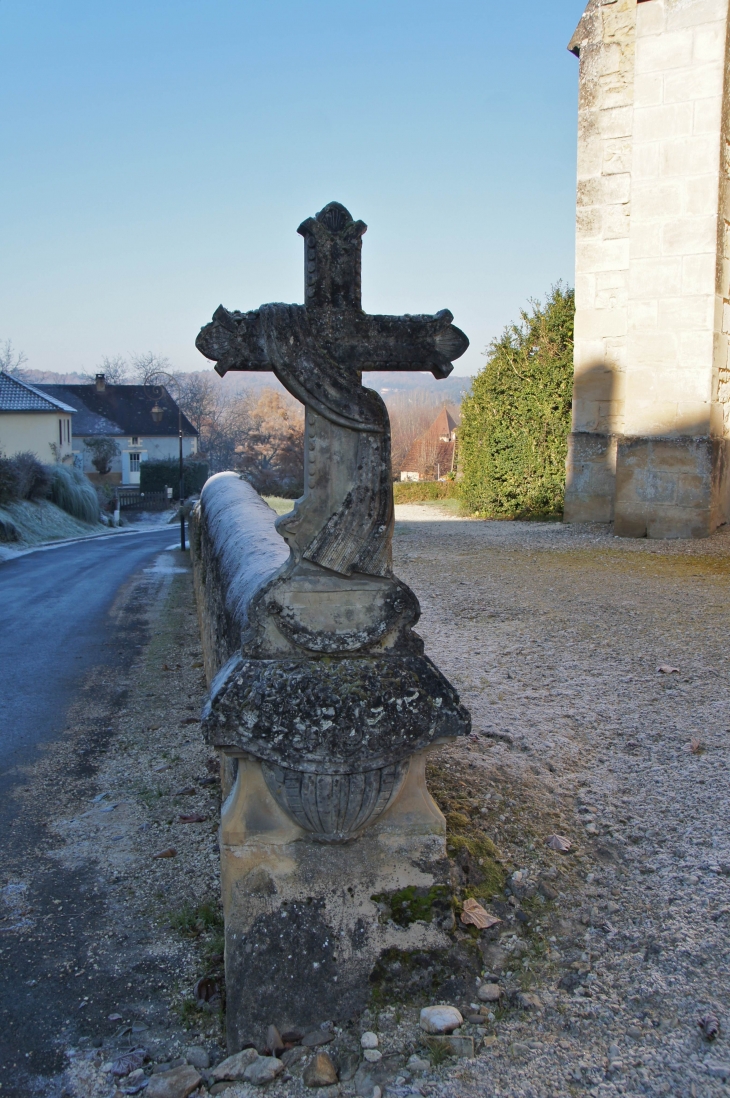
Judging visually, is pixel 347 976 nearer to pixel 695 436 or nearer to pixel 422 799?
pixel 422 799

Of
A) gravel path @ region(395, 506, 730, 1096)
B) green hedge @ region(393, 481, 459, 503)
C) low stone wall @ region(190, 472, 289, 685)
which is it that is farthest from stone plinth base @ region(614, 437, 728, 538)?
green hedge @ region(393, 481, 459, 503)

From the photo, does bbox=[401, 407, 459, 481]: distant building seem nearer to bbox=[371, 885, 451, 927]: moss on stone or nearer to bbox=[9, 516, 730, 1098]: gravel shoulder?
bbox=[9, 516, 730, 1098]: gravel shoulder

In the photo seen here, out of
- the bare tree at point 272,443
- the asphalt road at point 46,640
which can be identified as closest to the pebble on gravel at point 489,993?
the asphalt road at point 46,640

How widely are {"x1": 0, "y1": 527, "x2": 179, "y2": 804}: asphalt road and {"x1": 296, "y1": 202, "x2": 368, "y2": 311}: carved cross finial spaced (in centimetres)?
344

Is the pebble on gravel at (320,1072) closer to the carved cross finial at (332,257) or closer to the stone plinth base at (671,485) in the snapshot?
the carved cross finial at (332,257)

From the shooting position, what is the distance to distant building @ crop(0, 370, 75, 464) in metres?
38.2

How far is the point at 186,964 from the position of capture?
3004 millimetres

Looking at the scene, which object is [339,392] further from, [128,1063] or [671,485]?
[671,485]

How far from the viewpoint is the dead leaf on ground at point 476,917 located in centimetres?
296

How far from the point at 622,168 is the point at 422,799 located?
1109 centimetres

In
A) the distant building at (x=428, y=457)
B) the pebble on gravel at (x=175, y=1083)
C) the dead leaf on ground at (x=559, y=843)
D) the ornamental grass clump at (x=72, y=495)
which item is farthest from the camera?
the distant building at (x=428, y=457)

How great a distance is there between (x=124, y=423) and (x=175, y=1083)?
5741 cm

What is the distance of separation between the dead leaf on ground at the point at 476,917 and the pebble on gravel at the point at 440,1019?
351 millimetres

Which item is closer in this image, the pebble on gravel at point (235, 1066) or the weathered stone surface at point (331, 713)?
the pebble on gravel at point (235, 1066)
